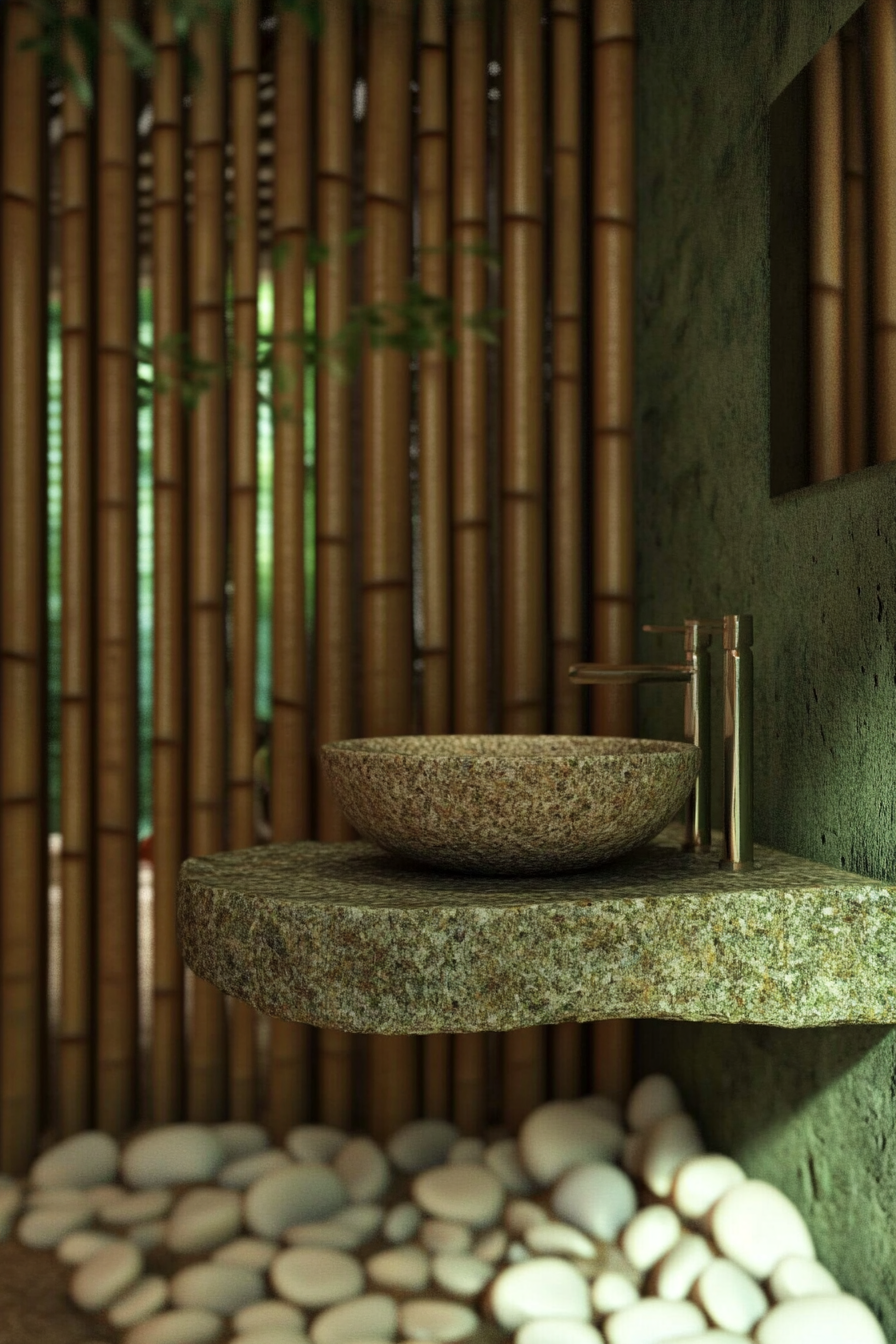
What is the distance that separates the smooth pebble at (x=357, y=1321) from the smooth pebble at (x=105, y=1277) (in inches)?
11.4

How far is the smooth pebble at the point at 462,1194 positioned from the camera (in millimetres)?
1664

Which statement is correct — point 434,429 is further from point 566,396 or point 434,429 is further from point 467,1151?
point 467,1151

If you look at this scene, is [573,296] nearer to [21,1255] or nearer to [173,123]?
[173,123]

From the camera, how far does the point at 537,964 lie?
3.34 ft

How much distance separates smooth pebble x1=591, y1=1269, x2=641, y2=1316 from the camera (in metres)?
1.42

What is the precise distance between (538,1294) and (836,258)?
132cm

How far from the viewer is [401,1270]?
155 cm

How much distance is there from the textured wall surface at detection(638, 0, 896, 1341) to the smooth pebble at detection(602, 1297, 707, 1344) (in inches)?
7.2

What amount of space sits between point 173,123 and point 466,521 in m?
0.88

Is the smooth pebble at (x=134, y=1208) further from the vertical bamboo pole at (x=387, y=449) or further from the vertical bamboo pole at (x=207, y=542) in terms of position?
the vertical bamboo pole at (x=387, y=449)

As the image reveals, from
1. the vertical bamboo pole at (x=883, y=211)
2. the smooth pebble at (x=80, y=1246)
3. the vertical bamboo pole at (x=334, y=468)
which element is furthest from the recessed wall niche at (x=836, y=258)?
the smooth pebble at (x=80, y=1246)

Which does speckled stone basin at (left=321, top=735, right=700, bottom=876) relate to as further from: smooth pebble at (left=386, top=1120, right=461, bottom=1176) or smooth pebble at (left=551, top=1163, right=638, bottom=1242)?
smooth pebble at (left=386, top=1120, right=461, bottom=1176)

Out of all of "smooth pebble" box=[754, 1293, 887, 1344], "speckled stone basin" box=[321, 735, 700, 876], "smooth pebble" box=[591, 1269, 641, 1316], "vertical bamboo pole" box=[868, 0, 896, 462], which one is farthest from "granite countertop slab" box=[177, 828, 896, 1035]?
"smooth pebble" box=[591, 1269, 641, 1316]

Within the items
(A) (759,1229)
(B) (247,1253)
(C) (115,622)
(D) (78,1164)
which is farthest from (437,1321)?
(C) (115,622)
